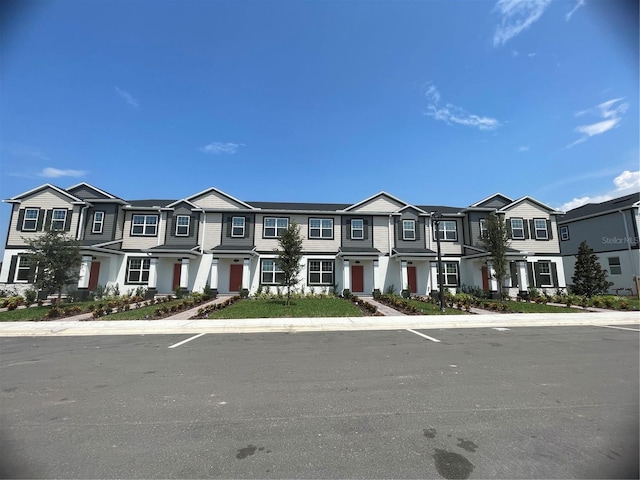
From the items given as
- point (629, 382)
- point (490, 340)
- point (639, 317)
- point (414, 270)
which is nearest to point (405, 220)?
point (414, 270)

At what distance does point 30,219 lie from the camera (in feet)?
74.1

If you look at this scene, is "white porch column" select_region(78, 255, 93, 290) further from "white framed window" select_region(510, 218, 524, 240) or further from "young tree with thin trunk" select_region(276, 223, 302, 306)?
"white framed window" select_region(510, 218, 524, 240)

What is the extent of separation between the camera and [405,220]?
24.9 meters

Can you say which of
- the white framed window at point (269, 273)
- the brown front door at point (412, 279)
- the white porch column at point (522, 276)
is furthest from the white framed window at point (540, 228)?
the white framed window at point (269, 273)

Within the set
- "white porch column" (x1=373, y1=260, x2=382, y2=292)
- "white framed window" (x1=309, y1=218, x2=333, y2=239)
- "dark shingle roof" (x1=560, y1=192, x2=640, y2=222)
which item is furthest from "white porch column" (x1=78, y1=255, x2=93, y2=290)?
"dark shingle roof" (x1=560, y1=192, x2=640, y2=222)

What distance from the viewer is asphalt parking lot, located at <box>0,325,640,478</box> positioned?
9.39ft

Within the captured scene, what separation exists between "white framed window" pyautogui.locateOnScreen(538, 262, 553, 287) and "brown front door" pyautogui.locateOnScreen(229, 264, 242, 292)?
23.9m

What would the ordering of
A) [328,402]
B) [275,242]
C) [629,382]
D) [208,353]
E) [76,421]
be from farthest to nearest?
[275,242], [208,353], [629,382], [328,402], [76,421]

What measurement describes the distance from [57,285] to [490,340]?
806 inches

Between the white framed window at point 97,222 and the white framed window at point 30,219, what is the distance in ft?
13.1

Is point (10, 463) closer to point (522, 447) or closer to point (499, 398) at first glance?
point (522, 447)

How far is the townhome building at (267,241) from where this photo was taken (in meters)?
22.3

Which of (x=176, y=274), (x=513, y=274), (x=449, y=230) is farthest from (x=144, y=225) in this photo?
(x=513, y=274)

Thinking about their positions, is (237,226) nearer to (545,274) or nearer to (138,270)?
(138,270)
